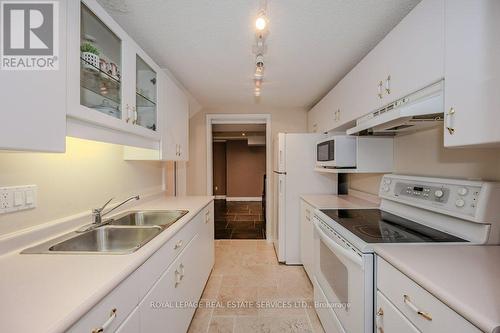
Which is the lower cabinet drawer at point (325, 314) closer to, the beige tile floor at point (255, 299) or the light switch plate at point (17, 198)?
the beige tile floor at point (255, 299)

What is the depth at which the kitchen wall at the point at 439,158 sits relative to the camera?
49.4 inches

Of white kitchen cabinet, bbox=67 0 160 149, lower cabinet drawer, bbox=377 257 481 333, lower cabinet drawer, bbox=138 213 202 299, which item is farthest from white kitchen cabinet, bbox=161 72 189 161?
lower cabinet drawer, bbox=377 257 481 333

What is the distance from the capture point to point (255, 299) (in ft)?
7.16

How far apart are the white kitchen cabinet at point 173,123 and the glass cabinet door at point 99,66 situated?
654mm

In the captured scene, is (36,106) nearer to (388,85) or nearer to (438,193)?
(388,85)

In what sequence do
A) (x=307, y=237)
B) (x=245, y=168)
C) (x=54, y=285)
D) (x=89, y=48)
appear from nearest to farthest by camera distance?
(x=54, y=285), (x=89, y=48), (x=307, y=237), (x=245, y=168)

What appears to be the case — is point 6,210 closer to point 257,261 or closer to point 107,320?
point 107,320

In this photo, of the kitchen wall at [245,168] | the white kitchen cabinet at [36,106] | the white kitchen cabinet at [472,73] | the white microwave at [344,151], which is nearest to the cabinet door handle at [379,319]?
the white kitchen cabinet at [472,73]

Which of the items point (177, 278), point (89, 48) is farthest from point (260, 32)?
point (177, 278)

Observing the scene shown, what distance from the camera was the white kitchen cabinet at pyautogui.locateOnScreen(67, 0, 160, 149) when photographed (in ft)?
3.49

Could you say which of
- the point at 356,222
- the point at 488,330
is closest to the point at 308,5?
the point at 356,222

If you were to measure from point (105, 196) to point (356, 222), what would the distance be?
1.84 meters

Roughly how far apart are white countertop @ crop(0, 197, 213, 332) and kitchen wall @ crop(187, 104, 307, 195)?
2681mm

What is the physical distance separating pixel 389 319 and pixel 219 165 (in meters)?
7.14
